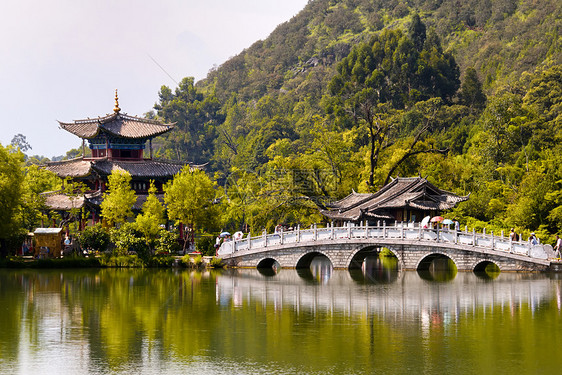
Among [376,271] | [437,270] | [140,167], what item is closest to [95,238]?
[140,167]

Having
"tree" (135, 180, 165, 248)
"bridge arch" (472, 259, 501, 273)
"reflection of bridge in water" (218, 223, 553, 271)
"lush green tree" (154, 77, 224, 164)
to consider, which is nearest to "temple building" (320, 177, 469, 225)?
"reflection of bridge in water" (218, 223, 553, 271)

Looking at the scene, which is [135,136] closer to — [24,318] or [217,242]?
[217,242]

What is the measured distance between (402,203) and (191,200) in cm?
1209

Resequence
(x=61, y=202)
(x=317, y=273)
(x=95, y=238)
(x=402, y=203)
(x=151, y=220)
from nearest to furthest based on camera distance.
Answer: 1. (x=317, y=273)
2. (x=402, y=203)
3. (x=151, y=220)
4. (x=95, y=238)
5. (x=61, y=202)

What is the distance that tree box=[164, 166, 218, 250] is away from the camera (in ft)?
165

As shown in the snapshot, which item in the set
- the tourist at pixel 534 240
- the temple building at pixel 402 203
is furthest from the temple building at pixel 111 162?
the tourist at pixel 534 240

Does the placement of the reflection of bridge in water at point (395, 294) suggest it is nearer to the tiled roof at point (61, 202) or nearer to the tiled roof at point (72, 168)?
the tiled roof at point (61, 202)

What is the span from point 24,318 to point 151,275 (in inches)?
566

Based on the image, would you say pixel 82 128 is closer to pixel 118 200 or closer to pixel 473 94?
pixel 118 200

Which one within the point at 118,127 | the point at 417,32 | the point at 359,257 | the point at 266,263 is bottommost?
the point at 266,263

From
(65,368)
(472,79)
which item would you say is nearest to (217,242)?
(65,368)

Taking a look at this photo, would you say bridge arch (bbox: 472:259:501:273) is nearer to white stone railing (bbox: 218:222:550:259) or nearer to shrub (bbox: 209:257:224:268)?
white stone railing (bbox: 218:222:550:259)

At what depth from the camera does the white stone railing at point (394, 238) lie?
40281 mm

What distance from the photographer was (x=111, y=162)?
5816cm
